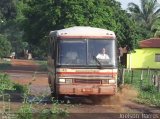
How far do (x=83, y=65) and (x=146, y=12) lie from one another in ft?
165

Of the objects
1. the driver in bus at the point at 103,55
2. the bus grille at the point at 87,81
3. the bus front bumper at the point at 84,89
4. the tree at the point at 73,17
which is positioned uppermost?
the tree at the point at 73,17

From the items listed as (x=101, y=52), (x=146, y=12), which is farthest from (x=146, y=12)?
(x=101, y=52)

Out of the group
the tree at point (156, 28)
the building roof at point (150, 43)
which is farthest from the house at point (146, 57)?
the tree at point (156, 28)

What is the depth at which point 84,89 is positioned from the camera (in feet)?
60.5

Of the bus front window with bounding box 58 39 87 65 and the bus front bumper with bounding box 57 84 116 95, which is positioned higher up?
the bus front window with bounding box 58 39 87 65

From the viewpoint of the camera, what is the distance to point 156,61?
6172cm

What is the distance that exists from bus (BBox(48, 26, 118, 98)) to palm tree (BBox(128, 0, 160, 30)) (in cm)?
4954

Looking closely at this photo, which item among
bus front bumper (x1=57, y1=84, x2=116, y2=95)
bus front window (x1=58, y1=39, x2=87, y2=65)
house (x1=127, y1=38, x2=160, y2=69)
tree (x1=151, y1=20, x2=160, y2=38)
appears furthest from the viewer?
tree (x1=151, y1=20, x2=160, y2=38)

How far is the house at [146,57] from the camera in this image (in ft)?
200

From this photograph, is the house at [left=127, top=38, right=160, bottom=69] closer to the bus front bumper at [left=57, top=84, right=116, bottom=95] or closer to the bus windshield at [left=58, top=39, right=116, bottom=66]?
the bus windshield at [left=58, top=39, right=116, bottom=66]

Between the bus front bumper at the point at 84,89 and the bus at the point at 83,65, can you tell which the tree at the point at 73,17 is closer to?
the bus at the point at 83,65

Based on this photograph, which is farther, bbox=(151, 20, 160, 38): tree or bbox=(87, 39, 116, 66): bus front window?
bbox=(151, 20, 160, 38): tree

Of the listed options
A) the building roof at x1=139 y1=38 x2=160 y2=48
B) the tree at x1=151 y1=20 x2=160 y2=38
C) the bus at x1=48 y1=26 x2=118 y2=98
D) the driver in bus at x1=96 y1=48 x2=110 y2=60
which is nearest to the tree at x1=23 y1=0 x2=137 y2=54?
the building roof at x1=139 y1=38 x2=160 y2=48

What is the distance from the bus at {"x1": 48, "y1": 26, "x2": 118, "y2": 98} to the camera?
1844 cm
